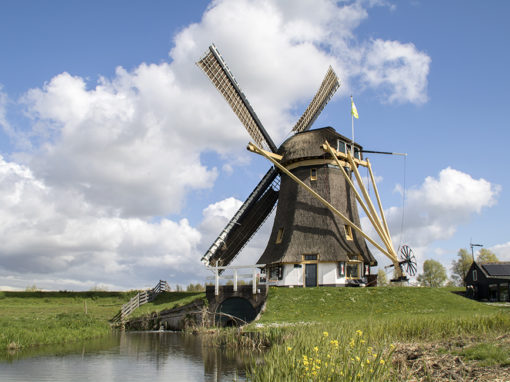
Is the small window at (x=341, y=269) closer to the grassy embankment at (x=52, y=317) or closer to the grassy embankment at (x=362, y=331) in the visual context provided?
the grassy embankment at (x=362, y=331)

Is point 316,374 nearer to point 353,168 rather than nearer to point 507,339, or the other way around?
point 507,339

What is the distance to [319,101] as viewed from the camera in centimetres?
3334

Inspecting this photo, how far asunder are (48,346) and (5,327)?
186 cm

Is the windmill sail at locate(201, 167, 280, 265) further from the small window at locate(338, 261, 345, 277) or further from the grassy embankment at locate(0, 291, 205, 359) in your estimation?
the small window at locate(338, 261, 345, 277)

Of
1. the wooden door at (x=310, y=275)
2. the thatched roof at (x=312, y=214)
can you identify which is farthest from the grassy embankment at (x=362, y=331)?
the thatched roof at (x=312, y=214)

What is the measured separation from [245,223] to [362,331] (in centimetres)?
2141

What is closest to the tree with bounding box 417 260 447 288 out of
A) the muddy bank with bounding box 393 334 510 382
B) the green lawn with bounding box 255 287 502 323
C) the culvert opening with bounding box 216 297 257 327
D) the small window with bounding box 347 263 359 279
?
the small window with bounding box 347 263 359 279

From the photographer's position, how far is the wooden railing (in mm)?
27938

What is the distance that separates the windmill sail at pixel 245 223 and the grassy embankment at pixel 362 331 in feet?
22.1

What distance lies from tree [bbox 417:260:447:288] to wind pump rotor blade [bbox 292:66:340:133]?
4053cm

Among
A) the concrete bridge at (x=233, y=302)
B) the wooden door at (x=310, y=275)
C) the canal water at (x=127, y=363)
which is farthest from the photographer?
the wooden door at (x=310, y=275)

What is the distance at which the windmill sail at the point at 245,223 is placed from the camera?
29.2 metres

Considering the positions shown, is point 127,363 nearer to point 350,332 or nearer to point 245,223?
point 350,332

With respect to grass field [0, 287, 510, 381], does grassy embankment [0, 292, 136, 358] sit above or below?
below
